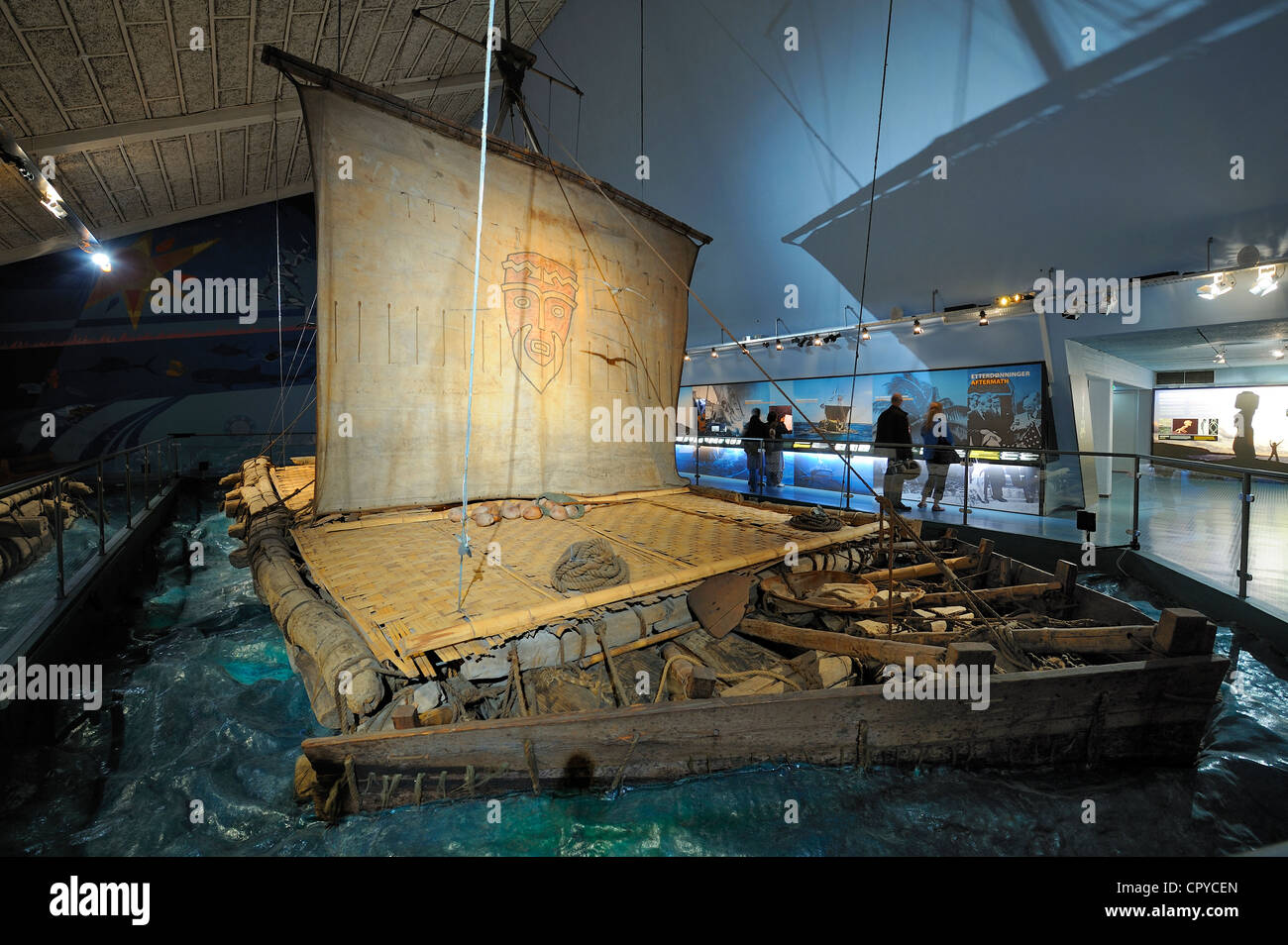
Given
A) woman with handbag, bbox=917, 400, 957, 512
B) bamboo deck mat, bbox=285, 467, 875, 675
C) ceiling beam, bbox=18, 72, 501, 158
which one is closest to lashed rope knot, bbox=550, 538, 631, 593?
bamboo deck mat, bbox=285, 467, 875, 675

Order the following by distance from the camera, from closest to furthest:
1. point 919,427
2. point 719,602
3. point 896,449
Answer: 1. point 719,602
2. point 896,449
3. point 919,427

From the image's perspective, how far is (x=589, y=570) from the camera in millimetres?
3053

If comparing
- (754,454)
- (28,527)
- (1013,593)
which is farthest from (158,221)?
(1013,593)

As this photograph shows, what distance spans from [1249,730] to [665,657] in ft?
11.0

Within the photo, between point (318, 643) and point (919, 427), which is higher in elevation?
point (919, 427)

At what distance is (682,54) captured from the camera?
8.12 metres

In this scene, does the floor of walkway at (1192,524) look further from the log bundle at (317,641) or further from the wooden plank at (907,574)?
the log bundle at (317,641)

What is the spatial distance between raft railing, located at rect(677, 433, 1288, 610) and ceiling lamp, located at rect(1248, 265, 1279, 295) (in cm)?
197

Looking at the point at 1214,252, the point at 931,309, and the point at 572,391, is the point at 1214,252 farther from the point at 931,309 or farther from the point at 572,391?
the point at 572,391

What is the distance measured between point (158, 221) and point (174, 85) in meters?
6.56

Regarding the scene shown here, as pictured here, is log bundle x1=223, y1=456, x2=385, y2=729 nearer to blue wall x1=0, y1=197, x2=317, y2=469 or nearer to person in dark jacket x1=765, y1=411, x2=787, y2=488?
person in dark jacket x1=765, y1=411, x2=787, y2=488

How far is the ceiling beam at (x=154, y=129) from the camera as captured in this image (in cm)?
716

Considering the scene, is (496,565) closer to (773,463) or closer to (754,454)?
(754,454)
